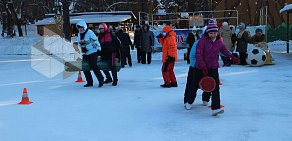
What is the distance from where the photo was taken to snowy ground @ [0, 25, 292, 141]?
218 inches

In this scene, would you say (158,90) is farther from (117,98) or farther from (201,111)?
(201,111)

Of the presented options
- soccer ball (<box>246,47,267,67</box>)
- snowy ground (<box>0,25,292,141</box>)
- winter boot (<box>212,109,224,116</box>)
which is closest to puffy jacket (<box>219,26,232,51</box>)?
soccer ball (<box>246,47,267,67</box>)

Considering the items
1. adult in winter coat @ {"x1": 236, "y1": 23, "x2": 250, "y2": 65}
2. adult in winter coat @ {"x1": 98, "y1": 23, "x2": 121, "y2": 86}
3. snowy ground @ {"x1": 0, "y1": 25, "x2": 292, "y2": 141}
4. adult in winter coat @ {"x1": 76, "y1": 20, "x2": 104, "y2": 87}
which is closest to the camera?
snowy ground @ {"x1": 0, "y1": 25, "x2": 292, "y2": 141}

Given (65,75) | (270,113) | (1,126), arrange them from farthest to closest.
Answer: (65,75), (270,113), (1,126)

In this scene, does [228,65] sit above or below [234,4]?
below

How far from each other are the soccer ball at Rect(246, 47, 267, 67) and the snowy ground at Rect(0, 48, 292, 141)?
259cm

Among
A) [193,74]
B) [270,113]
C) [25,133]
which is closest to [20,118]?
[25,133]

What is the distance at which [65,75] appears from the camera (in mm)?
12820

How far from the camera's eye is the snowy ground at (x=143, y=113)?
555 centimetres

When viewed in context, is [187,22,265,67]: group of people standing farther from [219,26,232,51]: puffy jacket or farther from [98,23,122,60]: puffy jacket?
[98,23,122,60]: puffy jacket

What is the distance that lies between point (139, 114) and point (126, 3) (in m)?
50.5

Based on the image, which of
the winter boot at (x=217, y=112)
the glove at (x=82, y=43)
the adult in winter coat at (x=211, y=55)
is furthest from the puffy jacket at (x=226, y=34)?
the winter boot at (x=217, y=112)

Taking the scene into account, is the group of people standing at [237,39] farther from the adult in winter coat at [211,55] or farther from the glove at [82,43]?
the adult in winter coat at [211,55]

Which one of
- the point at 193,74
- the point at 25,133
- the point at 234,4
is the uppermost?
the point at 234,4
